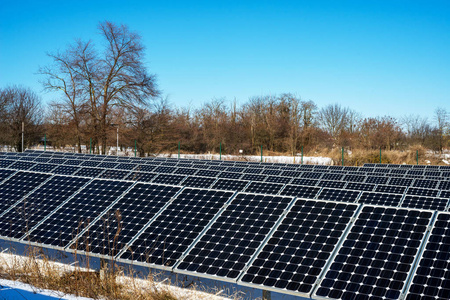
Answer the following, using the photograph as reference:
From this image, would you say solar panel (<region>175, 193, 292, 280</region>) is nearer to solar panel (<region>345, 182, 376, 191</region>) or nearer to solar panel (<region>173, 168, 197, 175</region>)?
solar panel (<region>345, 182, 376, 191</region>)

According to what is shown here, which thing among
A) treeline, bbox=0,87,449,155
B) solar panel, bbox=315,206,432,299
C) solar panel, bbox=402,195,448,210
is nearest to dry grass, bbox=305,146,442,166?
treeline, bbox=0,87,449,155

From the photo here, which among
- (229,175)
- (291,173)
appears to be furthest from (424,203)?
(229,175)

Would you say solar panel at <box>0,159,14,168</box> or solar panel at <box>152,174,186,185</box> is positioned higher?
solar panel at <box>0,159,14,168</box>

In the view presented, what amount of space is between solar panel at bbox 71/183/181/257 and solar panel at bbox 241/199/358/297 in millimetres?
2199

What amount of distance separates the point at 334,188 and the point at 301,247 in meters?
7.13

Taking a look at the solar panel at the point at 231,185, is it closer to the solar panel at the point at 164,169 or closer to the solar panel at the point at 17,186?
the solar panel at the point at 164,169

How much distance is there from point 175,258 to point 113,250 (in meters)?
1.00

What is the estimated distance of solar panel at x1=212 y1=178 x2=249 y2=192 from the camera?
13193 mm

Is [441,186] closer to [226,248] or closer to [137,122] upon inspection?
[226,248]

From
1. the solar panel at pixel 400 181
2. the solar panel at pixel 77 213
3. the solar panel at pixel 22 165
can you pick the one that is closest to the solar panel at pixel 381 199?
the solar panel at pixel 400 181

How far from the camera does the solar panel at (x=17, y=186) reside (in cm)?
877

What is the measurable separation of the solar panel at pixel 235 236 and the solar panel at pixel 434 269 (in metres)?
2.07

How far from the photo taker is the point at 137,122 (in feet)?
149

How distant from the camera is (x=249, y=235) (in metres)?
6.29
